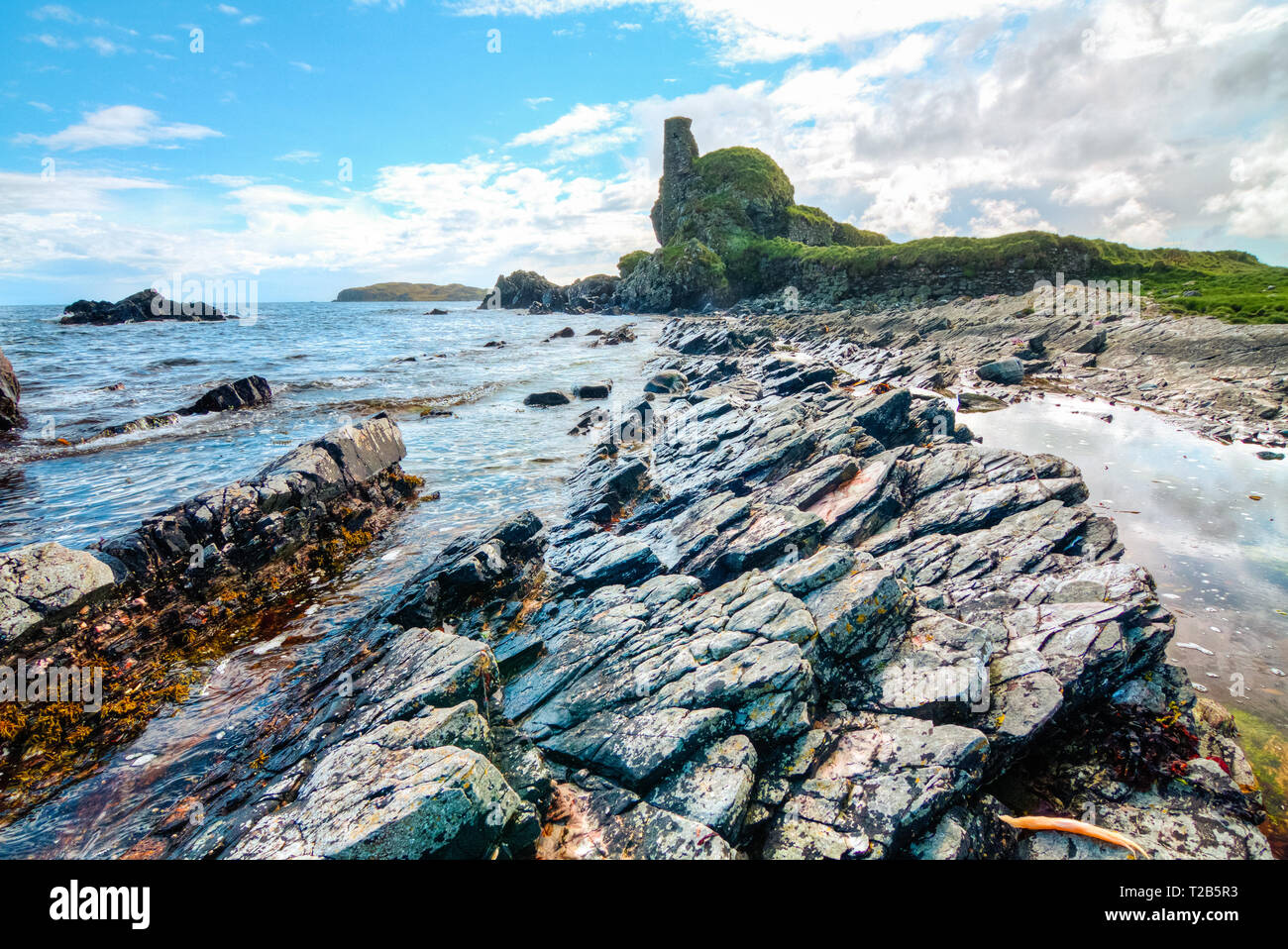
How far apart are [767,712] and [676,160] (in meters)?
174

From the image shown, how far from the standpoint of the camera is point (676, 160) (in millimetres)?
153000

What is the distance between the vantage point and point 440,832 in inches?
197

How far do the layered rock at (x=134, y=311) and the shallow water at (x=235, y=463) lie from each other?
66.7m

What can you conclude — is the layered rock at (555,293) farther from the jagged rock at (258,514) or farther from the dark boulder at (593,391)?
the jagged rock at (258,514)

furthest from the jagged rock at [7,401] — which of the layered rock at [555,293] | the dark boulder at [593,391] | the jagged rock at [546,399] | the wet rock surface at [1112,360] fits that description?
the layered rock at [555,293]

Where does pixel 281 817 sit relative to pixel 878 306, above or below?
below

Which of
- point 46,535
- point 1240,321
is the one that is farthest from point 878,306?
Answer: point 46,535

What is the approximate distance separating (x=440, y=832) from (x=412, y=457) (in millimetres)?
22146

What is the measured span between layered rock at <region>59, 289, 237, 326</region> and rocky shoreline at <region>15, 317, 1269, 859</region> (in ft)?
489

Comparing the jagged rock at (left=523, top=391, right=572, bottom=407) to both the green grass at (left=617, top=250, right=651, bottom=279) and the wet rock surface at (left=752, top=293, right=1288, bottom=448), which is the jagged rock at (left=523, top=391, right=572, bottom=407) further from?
the green grass at (left=617, top=250, right=651, bottom=279)

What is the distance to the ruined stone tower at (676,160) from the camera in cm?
15150

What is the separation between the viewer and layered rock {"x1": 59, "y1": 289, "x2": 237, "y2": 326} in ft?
368

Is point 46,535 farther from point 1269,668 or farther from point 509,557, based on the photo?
point 1269,668

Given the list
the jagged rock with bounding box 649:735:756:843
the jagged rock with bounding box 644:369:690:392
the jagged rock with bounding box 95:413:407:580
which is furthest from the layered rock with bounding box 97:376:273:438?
the jagged rock with bounding box 649:735:756:843
